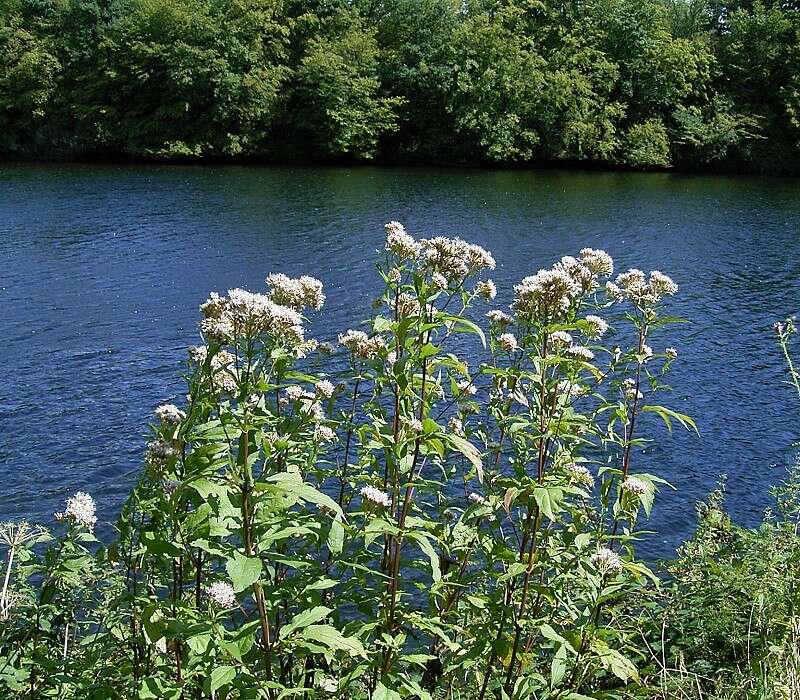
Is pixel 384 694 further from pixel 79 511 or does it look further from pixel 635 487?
pixel 79 511

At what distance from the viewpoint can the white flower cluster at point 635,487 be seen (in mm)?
4148

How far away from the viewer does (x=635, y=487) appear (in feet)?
13.6

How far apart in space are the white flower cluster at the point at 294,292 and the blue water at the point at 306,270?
22.4 feet

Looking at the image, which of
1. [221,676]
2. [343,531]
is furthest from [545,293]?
[221,676]

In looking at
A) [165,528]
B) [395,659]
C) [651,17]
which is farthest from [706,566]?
[651,17]

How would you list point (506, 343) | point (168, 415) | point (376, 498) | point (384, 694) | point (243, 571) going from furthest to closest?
point (506, 343) → point (168, 415) → point (376, 498) → point (384, 694) → point (243, 571)

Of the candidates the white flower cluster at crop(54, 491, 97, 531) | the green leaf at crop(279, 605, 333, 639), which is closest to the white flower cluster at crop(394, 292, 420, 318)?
the green leaf at crop(279, 605, 333, 639)

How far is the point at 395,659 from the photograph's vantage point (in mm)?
3859

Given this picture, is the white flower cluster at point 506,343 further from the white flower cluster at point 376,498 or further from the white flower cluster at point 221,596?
the white flower cluster at point 221,596

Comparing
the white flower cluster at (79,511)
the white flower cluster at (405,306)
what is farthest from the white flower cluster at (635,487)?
the white flower cluster at (79,511)

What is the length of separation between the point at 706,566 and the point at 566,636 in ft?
11.1

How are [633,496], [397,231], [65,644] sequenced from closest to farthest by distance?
[633,496] → [397,231] → [65,644]

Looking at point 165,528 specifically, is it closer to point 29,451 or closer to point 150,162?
point 29,451

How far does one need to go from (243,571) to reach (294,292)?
1.47 meters
